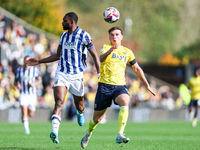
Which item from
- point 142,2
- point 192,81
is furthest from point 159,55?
point 192,81

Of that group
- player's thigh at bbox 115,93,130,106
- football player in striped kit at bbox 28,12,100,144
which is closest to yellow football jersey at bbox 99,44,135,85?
player's thigh at bbox 115,93,130,106

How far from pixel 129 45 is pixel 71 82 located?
36.2 m

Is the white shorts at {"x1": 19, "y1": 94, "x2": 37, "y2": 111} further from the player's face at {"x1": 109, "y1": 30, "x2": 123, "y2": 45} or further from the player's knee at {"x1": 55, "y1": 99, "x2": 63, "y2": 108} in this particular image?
the player's face at {"x1": 109, "y1": 30, "x2": 123, "y2": 45}

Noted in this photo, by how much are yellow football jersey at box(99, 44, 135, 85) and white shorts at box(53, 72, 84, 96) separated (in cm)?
79

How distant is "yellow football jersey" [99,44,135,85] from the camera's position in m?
8.04

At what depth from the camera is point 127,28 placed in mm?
47969

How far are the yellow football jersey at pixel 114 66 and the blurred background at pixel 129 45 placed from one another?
36.8ft

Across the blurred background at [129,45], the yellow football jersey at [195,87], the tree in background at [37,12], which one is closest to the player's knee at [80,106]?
the blurred background at [129,45]

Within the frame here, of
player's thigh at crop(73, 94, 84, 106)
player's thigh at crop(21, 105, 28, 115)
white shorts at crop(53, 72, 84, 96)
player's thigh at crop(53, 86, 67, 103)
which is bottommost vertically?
player's thigh at crop(21, 105, 28, 115)

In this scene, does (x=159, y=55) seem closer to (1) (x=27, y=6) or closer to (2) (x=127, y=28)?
(2) (x=127, y=28)

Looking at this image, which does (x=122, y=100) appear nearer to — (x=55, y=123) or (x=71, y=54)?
(x=55, y=123)

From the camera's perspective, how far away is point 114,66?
8.06 metres

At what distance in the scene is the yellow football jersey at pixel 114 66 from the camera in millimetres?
8039

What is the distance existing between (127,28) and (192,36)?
36.9 ft
